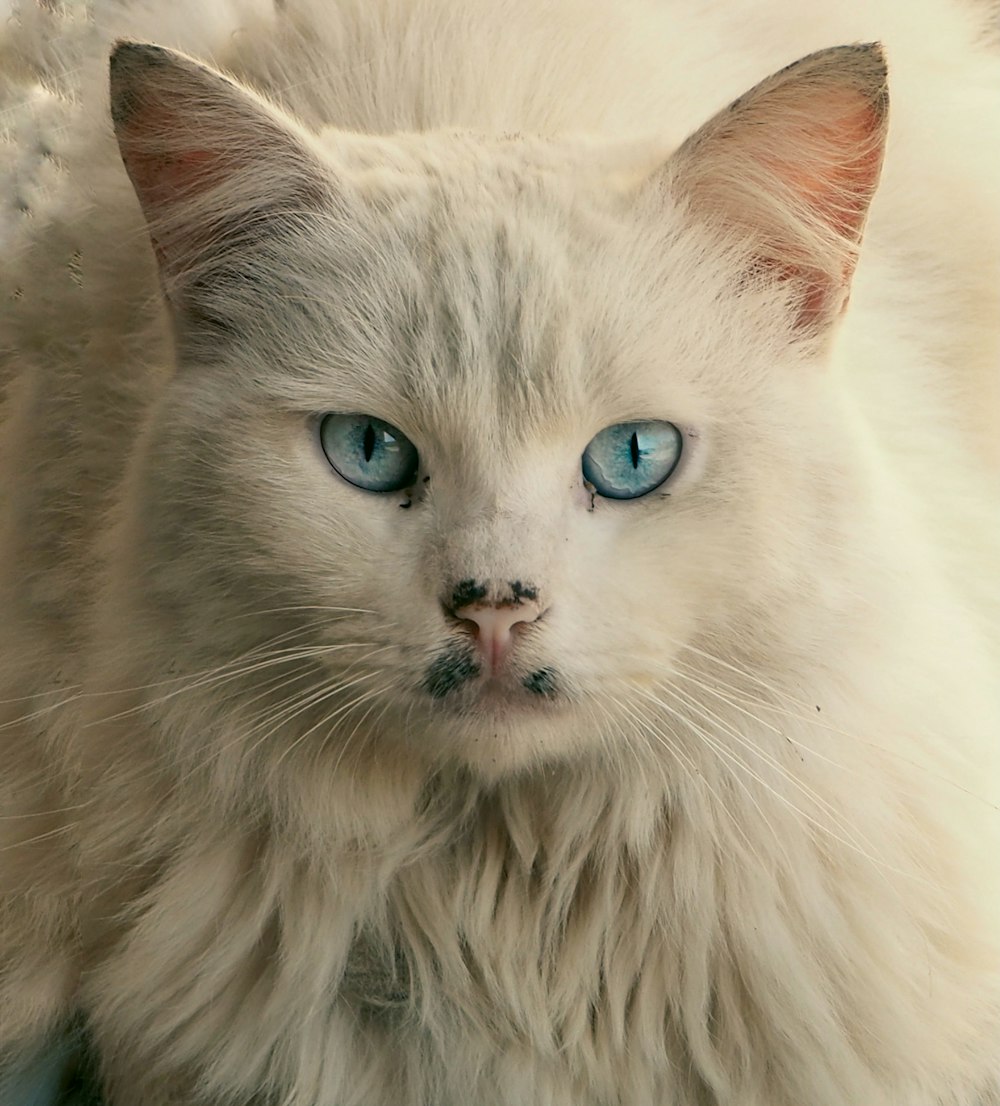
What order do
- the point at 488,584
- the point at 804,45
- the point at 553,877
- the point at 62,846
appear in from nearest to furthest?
the point at 488,584 → the point at 553,877 → the point at 62,846 → the point at 804,45

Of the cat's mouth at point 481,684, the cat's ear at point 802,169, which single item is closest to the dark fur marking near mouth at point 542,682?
the cat's mouth at point 481,684

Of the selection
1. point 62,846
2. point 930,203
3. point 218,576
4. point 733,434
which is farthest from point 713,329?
point 62,846

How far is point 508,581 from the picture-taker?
0.82 meters

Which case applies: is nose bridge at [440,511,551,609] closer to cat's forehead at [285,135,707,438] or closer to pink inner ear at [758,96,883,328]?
cat's forehead at [285,135,707,438]

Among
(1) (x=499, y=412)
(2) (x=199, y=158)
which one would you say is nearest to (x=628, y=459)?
(1) (x=499, y=412)

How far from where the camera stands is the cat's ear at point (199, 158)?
3.00 feet

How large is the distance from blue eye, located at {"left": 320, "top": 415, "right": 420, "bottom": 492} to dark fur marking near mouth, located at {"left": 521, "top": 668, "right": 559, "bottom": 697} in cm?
17

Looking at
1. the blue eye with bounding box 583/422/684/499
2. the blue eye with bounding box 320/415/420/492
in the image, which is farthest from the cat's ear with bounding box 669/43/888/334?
the blue eye with bounding box 320/415/420/492

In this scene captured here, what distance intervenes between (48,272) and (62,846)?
60 cm

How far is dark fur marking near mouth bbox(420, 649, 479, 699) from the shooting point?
85 centimetres

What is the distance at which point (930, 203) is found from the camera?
135cm

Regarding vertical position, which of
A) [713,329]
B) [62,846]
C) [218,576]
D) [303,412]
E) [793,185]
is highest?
[793,185]

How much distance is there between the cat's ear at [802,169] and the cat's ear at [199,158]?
0.92 ft

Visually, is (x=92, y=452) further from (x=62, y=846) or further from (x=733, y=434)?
(x=733, y=434)
